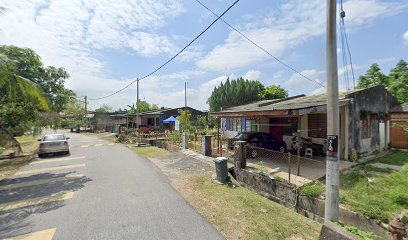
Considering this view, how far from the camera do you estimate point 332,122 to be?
15.8 feet

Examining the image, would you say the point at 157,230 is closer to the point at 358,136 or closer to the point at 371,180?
the point at 371,180

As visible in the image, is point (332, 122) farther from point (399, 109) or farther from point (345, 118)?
point (399, 109)

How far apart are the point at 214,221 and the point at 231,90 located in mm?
34688

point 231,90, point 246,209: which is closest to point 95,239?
point 246,209

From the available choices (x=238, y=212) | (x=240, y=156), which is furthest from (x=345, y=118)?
(x=238, y=212)

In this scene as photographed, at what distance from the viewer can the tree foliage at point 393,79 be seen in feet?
76.2

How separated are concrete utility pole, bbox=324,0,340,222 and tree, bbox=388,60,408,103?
985 inches

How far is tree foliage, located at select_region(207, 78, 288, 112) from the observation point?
3819cm

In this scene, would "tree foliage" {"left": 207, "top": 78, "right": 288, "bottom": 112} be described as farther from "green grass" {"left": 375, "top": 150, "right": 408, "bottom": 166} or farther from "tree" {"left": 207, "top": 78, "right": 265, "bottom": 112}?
"green grass" {"left": 375, "top": 150, "right": 408, "bottom": 166}

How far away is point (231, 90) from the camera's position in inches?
1528

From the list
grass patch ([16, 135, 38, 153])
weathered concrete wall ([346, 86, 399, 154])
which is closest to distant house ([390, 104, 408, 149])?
weathered concrete wall ([346, 86, 399, 154])

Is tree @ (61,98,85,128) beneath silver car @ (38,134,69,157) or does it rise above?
above

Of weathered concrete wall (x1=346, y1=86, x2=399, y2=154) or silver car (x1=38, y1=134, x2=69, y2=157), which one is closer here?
weathered concrete wall (x1=346, y1=86, x2=399, y2=154)

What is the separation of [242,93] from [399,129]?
2438 cm
